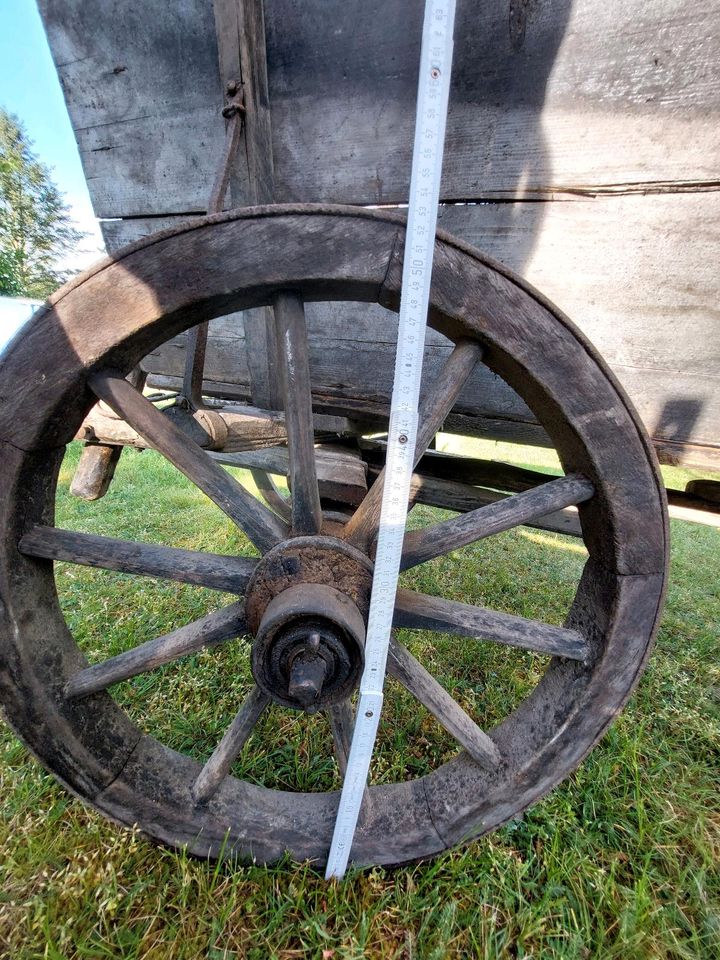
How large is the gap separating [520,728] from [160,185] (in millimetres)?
2309

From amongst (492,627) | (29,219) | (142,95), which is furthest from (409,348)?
(29,219)

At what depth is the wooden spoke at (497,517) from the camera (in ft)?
Result: 3.69

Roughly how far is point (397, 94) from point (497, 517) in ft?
4.34

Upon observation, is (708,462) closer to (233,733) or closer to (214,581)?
(214,581)

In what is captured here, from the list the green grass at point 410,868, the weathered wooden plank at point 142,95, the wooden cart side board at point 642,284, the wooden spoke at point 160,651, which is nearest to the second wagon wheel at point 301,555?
the wooden spoke at point 160,651

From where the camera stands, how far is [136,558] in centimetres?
117

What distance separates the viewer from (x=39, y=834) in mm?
1286

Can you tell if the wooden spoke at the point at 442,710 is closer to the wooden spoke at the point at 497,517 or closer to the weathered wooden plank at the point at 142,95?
the wooden spoke at the point at 497,517

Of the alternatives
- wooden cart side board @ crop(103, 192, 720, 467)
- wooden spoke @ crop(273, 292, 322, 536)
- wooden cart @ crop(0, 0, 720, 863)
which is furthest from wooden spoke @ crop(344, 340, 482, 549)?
wooden cart side board @ crop(103, 192, 720, 467)

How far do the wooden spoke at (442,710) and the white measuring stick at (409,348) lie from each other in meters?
0.17

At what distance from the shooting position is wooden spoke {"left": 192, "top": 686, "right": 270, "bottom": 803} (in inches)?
49.0

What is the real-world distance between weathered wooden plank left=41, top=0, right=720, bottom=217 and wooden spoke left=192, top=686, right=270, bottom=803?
1650 millimetres

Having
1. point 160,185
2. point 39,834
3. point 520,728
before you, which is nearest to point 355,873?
point 520,728

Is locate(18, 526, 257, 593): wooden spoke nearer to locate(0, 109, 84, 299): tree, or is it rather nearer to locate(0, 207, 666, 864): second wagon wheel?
locate(0, 207, 666, 864): second wagon wheel
